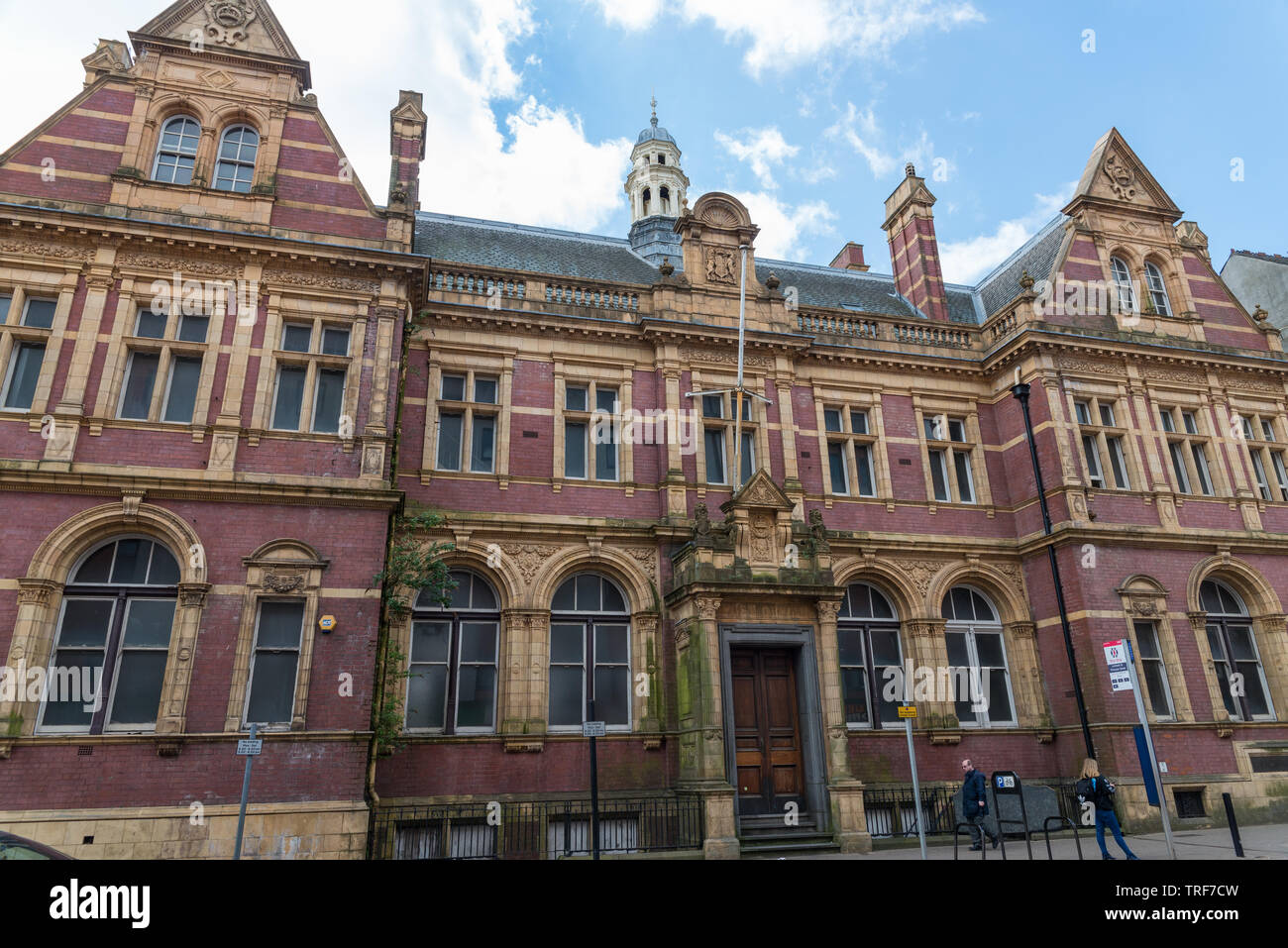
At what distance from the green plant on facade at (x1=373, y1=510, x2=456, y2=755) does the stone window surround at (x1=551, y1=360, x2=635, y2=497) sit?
10.4 ft

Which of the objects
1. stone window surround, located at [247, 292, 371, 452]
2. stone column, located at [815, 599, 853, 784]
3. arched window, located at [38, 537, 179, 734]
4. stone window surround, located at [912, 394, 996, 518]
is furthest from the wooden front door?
arched window, located at [38, 537, 179, 734]

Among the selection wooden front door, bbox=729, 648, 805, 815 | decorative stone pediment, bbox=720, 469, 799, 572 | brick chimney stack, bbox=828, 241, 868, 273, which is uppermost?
brick chimney stack, bbox=828, 241, 868, 273

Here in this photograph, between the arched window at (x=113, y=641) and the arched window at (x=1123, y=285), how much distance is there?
24480mm

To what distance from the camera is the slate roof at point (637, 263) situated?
2264 centimetres

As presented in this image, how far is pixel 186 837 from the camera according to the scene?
12773 millimetres

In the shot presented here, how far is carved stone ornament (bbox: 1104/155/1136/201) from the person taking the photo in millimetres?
24172

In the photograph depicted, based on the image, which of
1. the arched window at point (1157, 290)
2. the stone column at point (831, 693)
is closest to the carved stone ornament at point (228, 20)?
the stone column at point (831, 693)

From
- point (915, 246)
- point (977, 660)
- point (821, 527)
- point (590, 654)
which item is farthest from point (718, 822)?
point (915, 246)

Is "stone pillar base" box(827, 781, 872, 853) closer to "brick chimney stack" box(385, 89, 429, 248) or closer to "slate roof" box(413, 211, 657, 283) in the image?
"slate roof" box(413, 211, 657, 283)

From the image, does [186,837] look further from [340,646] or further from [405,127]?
[405,127]

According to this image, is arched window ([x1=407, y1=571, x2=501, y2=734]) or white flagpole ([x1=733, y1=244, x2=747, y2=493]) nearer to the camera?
arched window ([x1=407, y1=571, x2=501, y2=734])

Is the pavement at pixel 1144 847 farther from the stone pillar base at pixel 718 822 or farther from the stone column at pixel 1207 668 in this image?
the stone column at pixel 1207 668

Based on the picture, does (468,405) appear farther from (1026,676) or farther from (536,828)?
(1026,676)
